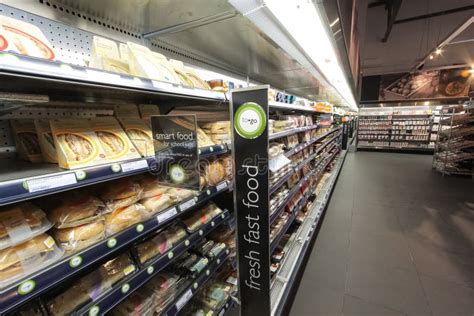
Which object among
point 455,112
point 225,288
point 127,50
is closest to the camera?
point 127,50

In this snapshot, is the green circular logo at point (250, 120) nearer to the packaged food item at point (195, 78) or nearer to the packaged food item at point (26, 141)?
the packaged food item at point (195, 78)

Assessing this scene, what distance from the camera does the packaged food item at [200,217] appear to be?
4.11ft

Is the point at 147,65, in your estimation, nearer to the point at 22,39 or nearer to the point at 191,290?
the point at 22,39

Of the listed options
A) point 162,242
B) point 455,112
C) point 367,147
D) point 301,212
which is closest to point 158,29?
point 162,242

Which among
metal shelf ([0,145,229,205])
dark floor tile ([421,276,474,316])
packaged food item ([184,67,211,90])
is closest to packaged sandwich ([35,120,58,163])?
metal shelf ([0,145,229,205])

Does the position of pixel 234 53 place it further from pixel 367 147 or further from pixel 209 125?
pixel 367 147

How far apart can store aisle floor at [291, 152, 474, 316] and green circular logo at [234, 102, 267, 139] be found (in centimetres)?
Result: 160

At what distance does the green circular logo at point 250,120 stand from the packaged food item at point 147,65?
35 centimetres

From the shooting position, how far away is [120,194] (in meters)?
0.95

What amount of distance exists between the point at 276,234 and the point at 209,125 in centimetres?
123

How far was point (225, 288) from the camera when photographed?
5.14ft

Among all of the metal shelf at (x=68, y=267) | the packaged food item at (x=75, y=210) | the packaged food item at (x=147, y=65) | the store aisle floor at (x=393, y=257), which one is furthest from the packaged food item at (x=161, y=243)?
the store aisle floor at (x=393, y=257)

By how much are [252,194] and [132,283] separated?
67 cm

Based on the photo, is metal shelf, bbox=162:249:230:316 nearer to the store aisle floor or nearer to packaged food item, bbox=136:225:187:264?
packaged food item, bbox=136:225:187:264
